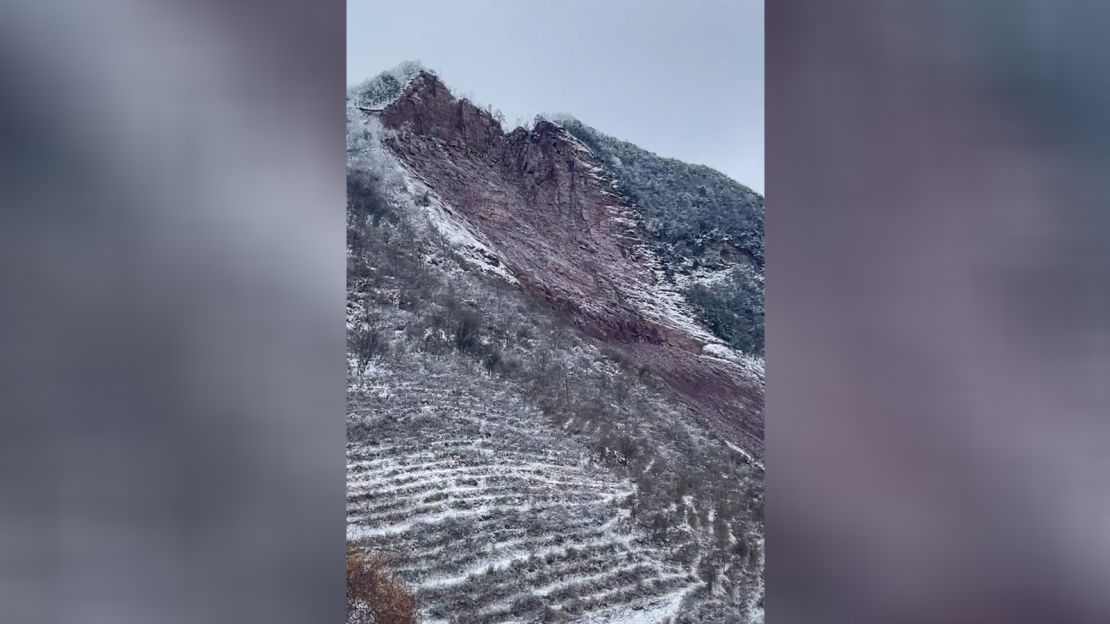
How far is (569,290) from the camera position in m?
2.68

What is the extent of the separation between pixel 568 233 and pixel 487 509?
56.5 inches

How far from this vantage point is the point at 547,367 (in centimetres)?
257

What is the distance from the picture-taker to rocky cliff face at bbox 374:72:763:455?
8.68 ft
